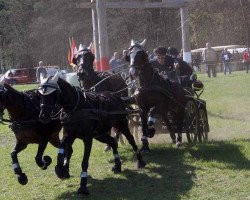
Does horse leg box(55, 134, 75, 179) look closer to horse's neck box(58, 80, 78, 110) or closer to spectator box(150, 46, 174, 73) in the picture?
horse's neck box(58, 80, 78, 110)

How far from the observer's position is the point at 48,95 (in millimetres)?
7047

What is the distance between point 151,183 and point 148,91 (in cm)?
208

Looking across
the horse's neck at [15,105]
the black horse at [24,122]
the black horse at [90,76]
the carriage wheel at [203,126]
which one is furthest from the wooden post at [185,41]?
the horse's neck at [15,105]

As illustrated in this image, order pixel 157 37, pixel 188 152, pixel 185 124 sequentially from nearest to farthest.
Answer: pixel 188 152 < pixel 185 124 < pixel 157 37

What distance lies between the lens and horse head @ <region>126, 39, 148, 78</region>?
9094mm

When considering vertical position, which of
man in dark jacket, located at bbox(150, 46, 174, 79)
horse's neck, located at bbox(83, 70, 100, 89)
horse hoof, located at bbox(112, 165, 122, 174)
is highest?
man in dark jacket, located at bbox(150, 46, 174, 79)

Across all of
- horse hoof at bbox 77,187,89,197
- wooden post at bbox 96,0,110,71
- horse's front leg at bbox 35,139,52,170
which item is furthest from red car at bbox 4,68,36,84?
horse hoof at bbox 77,187,89,197

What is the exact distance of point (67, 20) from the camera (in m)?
50.0

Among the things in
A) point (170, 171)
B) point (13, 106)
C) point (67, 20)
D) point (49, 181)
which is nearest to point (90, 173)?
point (49, 181)

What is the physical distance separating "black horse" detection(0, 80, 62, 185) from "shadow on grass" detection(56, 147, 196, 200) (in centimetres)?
78

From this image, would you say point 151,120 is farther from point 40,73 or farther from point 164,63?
point 40,73

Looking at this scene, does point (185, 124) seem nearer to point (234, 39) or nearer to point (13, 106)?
point (13, 106)

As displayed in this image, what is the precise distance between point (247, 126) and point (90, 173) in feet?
17.9

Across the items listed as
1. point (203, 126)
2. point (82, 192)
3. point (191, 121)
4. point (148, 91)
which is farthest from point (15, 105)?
point (203, 126)
